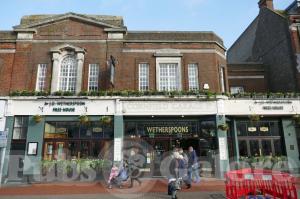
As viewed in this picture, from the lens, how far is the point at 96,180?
1559 centimetres

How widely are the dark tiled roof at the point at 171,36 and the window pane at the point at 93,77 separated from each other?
10.2 feet

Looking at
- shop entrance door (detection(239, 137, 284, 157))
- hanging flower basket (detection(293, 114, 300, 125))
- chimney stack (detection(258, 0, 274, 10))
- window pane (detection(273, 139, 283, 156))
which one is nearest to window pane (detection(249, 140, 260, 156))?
shop entrance door (detection(239, 137, 284, 157))

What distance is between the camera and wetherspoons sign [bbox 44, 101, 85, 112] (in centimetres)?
1680

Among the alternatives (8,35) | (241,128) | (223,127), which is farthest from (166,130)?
(8,35)

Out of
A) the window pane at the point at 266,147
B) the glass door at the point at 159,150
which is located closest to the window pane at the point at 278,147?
the window pane at the point at 266,147

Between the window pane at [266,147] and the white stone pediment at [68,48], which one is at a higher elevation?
the white stone pediment at [68,48]

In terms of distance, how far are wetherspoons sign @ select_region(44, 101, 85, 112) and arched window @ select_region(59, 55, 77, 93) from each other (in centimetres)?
172

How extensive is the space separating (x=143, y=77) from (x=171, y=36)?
3.70 metres

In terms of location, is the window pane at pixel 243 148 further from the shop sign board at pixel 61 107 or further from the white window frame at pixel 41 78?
the white window frame at pixel 41 78

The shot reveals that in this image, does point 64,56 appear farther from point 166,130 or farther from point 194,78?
point 194,78

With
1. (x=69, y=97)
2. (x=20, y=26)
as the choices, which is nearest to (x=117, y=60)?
(x=69, y=97)

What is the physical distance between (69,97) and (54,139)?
9.10 feet

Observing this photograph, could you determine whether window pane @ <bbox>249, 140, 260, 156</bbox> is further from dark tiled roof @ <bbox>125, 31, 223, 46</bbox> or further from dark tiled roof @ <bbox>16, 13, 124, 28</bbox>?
dark tiled roof @ <bbox>16, 13, 124, 28</bbox>

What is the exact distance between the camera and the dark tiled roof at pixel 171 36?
764 inches
